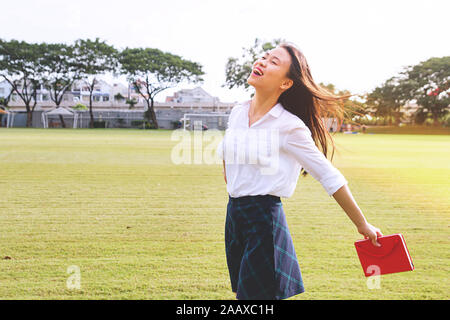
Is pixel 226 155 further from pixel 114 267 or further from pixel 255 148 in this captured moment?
pixel 114 267

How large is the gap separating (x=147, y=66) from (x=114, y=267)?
48.3 metres

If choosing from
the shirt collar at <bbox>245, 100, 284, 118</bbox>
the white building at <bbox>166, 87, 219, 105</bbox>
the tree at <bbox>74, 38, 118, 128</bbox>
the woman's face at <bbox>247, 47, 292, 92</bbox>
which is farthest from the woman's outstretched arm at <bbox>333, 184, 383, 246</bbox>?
the white building at <bbox>166, 87, 219, 105</bbox>

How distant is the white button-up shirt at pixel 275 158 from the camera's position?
5.85 feet

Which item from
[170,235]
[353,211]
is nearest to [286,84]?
[353,211]

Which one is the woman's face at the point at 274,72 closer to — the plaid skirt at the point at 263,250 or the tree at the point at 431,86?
the plaid skirt at the point at 263,250

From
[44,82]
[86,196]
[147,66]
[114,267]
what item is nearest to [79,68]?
[44,82]

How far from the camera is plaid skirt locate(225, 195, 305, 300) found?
186 cm

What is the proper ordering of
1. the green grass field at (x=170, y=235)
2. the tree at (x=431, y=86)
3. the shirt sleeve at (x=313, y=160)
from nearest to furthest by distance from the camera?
the shirt sleeve at (x=313, y=160) < the green grass field at (x=170, y=235) < the tree at (x=431, y=86)

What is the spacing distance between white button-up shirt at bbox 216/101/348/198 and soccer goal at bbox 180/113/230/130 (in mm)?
41306

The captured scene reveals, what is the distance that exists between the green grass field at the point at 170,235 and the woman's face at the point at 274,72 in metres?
0.46

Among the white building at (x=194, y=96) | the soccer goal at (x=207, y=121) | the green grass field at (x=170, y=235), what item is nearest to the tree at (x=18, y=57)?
the soccer goal at (x=207, y=121)

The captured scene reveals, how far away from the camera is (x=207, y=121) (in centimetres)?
4647

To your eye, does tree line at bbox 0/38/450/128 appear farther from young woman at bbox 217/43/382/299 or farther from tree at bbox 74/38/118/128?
young woman at bbox 217/43/382/299
